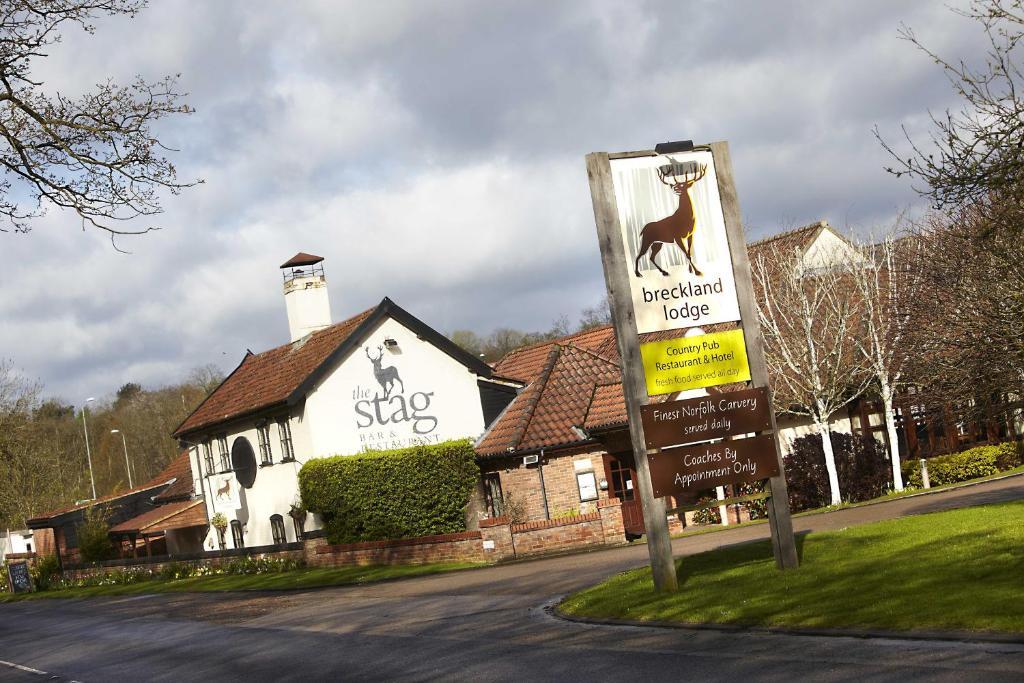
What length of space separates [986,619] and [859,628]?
1.18 meters

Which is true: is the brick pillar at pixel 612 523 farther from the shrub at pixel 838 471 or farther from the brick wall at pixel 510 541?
the shrub at pixel 838 471

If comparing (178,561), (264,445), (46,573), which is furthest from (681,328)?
(46,573)

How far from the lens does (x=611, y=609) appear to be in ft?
46.8

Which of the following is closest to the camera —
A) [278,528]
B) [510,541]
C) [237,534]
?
[510,541]

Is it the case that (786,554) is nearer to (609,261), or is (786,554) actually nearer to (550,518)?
(609,261)

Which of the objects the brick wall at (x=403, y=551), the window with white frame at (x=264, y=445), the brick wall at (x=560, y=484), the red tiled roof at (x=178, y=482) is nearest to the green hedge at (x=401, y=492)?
the brick wall at (x=403, y=551)

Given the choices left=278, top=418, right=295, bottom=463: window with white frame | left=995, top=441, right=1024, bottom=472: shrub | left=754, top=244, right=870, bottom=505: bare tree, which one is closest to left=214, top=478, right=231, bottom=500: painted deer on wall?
left=278, top=418, right=295, bottom=463: window with white frame

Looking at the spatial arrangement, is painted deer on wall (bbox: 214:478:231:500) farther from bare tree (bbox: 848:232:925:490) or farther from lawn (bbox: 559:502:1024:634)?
lawn (bbox: 559:502:1024:634)

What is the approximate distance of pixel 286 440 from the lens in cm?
3716

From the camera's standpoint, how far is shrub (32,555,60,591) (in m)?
48.0

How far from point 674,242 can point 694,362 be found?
1593 mm

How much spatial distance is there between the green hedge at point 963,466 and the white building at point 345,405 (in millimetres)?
12896

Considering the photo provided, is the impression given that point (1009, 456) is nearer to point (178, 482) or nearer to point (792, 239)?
point (792, 239)

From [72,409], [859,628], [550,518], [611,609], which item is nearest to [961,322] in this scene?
[550,518]
